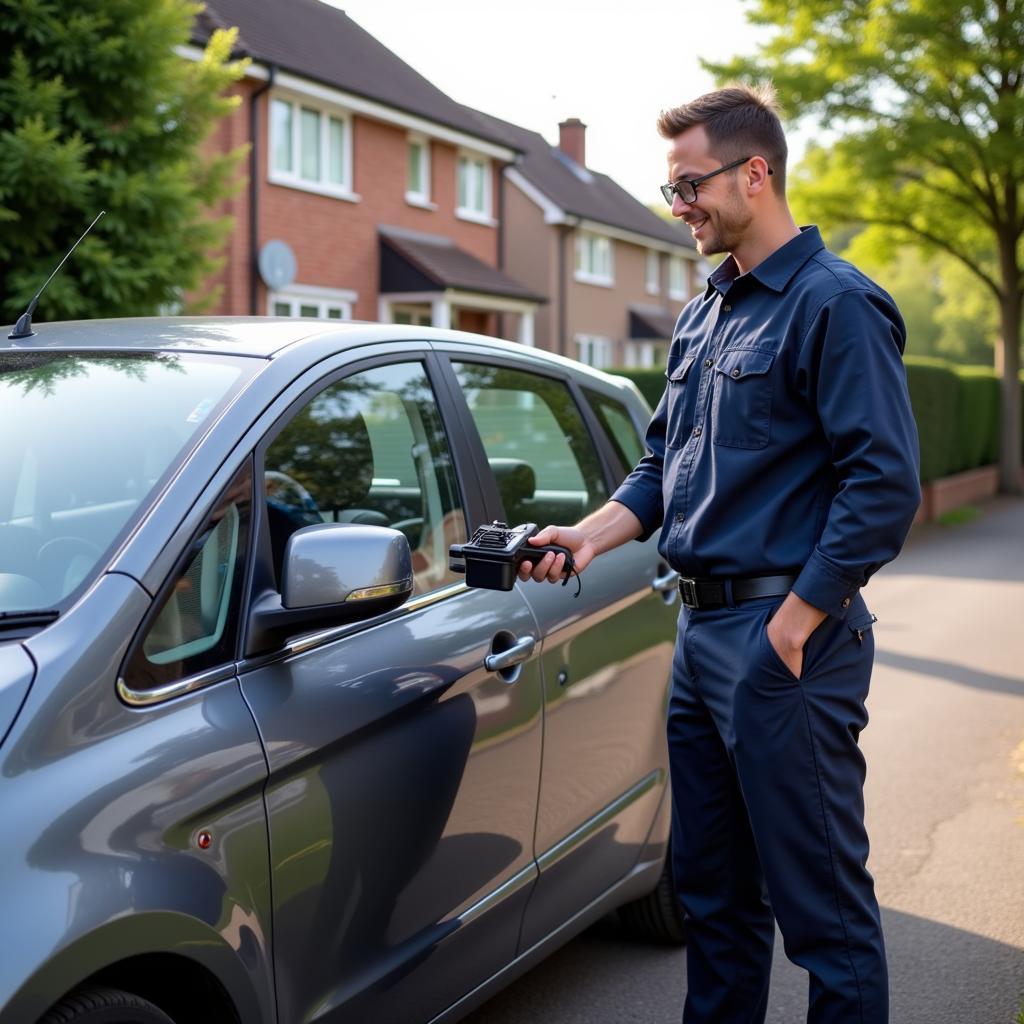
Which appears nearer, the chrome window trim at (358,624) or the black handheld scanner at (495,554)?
the chrome window trim at (358,624)

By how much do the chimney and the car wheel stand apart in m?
39.4

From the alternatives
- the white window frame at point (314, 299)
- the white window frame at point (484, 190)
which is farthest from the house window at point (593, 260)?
the white window frame at point (314, 299)

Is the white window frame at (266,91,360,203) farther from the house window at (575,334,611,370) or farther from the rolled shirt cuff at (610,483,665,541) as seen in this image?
the rolled shirt cuff at (610,483,665,541)

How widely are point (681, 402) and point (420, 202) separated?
73.2ft

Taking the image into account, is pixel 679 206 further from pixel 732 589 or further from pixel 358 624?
pixel 358 624

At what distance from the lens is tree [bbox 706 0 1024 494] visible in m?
21.5

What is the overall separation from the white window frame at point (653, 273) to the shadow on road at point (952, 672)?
29.0 metres

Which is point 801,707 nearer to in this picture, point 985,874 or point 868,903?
point 868,903

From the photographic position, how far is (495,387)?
3566mm

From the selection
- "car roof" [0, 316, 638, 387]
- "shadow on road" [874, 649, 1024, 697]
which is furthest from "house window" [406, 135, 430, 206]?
"car roof" [0, 316, 638, 387]

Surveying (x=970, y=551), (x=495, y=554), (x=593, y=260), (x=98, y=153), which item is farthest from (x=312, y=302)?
(x=495, y=554)

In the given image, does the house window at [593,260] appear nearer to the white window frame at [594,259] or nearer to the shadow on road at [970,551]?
the white window frame at [594,259]

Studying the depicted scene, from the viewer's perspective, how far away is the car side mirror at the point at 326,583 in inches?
92.7

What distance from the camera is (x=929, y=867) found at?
16.2ft
